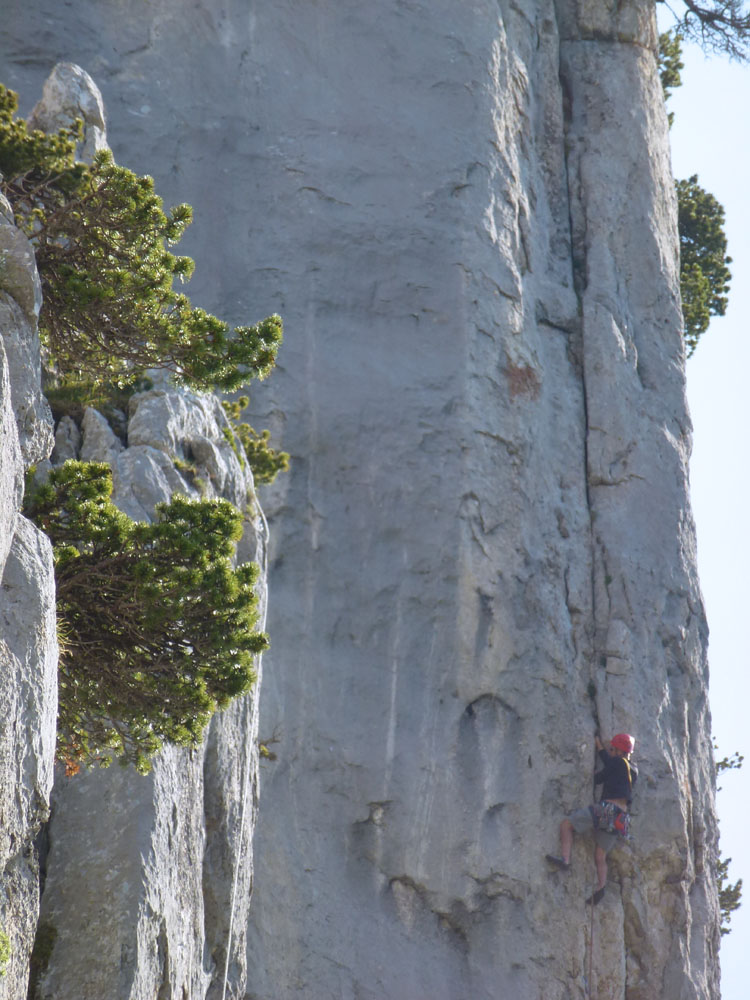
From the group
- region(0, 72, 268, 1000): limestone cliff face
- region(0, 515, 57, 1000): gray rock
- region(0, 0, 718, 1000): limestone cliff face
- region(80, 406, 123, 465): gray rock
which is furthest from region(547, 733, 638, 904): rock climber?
region(0, 515, 57, 1000): gray rock

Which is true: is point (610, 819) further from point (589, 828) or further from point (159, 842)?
point (159, 842)

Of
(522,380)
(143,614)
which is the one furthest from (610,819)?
(143,614)

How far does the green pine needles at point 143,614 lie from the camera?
26.6ft

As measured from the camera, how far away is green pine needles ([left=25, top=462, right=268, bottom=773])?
809 centimetres

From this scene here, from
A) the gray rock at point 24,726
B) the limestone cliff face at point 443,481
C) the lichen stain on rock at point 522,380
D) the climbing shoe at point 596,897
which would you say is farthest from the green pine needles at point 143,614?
the lichen stain on rock at point 522,380

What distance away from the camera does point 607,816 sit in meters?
16.8

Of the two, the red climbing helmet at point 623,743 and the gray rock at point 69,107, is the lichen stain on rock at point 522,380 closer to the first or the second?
the red climbing helmet at point 623,743

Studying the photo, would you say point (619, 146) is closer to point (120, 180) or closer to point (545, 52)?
point (545, 52)

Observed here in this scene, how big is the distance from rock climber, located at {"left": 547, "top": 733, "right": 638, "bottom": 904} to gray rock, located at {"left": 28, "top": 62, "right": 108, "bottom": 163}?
9985mm

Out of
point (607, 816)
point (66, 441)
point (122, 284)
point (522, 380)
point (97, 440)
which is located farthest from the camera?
point (522, 380)

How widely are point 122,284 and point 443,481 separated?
918cm

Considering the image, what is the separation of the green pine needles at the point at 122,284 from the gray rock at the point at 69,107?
2187 mm

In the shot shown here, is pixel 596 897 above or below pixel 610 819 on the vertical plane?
below

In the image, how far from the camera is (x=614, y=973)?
1680 centimetres
